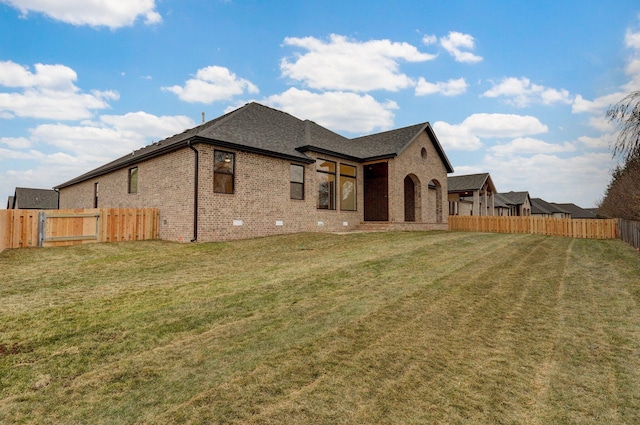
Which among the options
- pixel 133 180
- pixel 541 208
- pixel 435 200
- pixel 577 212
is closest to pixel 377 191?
pixel 435 200

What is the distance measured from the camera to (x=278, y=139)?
15977 millimetres

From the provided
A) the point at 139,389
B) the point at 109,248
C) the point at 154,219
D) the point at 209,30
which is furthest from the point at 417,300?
the point at 209,30

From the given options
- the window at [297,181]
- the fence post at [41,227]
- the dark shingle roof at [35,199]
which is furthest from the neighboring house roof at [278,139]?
the dark shingle roof at [35,199]

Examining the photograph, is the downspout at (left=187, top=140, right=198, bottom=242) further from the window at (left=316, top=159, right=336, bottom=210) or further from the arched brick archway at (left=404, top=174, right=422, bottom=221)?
the arched brick archway at (left=404, top=174, right=422, bottom=221)

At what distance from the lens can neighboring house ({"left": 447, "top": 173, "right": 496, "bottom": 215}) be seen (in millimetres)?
29891

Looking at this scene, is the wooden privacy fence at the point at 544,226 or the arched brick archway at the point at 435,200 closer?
the wooden privacy fence at the point at 544,226

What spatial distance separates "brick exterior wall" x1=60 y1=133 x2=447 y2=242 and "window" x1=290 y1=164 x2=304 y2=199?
0.23 metres

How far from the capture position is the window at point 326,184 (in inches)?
661

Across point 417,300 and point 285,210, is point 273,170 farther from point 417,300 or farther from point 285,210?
point 417,300

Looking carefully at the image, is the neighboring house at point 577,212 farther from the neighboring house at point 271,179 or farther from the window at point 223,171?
the window at point 223,171

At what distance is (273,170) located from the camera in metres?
14.5

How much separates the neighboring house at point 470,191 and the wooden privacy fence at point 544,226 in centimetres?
498

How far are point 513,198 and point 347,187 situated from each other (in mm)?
40509

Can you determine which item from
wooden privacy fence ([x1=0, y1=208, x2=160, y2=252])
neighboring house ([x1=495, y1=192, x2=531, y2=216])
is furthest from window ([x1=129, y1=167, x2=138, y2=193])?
neighboring house ([x1=495, y1=192, x2=531, y2=216])
